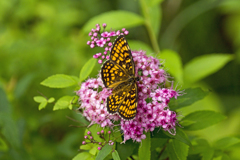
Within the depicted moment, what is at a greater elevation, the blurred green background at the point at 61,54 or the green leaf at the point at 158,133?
the blurred green background at the point at 61,54

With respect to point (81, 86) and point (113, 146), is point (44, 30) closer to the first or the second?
point (81, 86)

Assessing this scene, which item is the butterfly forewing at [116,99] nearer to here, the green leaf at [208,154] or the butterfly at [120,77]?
the butterfly at [120,77]

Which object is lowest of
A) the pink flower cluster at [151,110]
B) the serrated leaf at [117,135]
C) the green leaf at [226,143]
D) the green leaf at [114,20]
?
the green leaf at [226,143]

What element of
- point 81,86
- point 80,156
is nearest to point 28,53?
point 81,86

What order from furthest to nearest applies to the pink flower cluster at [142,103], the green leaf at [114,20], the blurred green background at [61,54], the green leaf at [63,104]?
the blurred green background at [61,54] < the green leaf at [114,20] < the green leaf at [63,104] < the pink flower cluster at [142,103]

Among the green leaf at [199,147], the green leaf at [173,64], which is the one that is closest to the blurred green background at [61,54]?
the green leaf at [173,64]

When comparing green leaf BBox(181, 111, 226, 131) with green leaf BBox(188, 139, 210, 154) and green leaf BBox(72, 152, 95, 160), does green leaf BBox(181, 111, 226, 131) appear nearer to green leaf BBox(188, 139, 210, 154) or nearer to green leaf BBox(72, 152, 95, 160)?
green leaf BBox(188, 139, 210, 154)

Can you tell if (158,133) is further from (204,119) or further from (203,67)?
(203,67)
